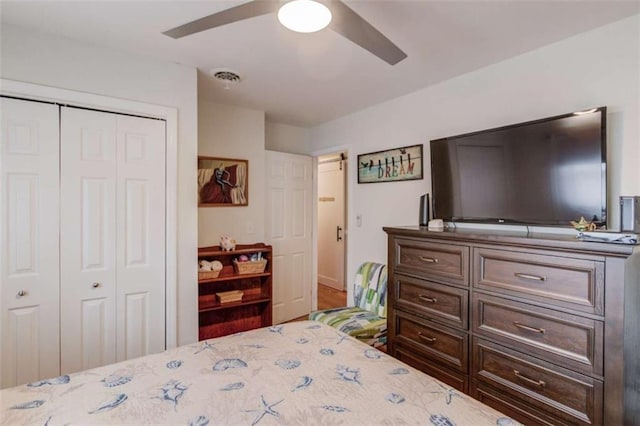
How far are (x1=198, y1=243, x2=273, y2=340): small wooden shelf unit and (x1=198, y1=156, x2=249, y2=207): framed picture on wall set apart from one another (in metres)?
0.49

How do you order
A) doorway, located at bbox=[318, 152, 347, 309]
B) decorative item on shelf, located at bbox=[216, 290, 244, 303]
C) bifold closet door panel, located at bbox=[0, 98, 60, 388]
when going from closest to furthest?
bifold closet door panel, located at bbox=[0, 98, 60, 388] → decorative item on shelf, located at bbox=[216, 290, 244, 303] → doorway, located at bbox=[318, 152, 347, 309]

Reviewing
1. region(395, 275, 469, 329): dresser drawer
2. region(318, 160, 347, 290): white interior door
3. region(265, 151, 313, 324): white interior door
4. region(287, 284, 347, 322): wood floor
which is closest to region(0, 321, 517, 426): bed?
region(395, 275, 469, 329): dresser drawer

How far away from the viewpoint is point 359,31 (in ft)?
4.50

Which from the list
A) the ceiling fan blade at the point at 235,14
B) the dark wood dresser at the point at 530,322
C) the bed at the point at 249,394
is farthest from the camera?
the dark wood dresser at the point at 530,322

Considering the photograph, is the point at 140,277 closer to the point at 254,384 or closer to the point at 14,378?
the point at 14,378

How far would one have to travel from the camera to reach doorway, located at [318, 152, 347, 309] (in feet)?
17.7

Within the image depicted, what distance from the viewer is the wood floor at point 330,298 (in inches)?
183

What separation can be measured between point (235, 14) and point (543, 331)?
202cm

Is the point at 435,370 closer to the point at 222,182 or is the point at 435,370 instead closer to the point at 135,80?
the point at 222,182

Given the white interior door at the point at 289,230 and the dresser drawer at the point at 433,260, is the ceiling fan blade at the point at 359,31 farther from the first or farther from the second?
the white interior door at the point at 289,230

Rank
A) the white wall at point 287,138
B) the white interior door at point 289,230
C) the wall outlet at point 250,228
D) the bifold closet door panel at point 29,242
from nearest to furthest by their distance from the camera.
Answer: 1. the bifold closet door panel at point 29,242
2. the wall outlet at point 250,228
3. the white interior door at point 289,230
4. the white wall at point 287,138

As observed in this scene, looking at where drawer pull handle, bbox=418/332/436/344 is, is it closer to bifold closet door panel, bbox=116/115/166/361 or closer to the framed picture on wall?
bifold closet door panel, bbox=116/115/166/361

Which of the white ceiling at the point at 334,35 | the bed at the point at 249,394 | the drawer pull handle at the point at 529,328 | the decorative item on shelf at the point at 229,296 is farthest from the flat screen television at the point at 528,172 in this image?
the decorative item on shelf at the point at 229,296

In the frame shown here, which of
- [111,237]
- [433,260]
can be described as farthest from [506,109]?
[111,237]
